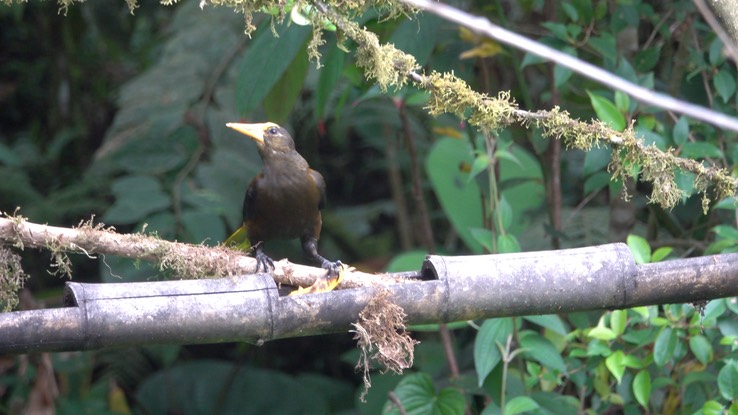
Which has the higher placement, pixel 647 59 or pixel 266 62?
pixel 647 59

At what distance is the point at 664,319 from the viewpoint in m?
2.53

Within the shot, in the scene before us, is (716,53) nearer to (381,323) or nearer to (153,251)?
(381,323)

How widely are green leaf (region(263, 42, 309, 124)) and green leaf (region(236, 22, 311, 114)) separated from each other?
17cm

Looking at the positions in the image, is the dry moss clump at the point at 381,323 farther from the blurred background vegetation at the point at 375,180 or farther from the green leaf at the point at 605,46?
the green leaf at the point at 605,46

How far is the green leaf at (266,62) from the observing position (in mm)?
2785

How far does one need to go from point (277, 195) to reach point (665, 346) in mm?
1214

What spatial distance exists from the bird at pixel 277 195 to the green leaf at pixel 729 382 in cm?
119

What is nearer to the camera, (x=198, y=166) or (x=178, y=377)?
(x=198, y=166)

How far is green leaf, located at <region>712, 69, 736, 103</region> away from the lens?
283 centimetres

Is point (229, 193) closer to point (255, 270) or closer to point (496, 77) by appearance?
point (496, 77)

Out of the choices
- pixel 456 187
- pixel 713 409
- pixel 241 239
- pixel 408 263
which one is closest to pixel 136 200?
pixel 241 239

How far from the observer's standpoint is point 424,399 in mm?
2867

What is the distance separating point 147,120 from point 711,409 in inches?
108

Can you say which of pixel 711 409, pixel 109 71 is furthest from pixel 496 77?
pixel 109 71
